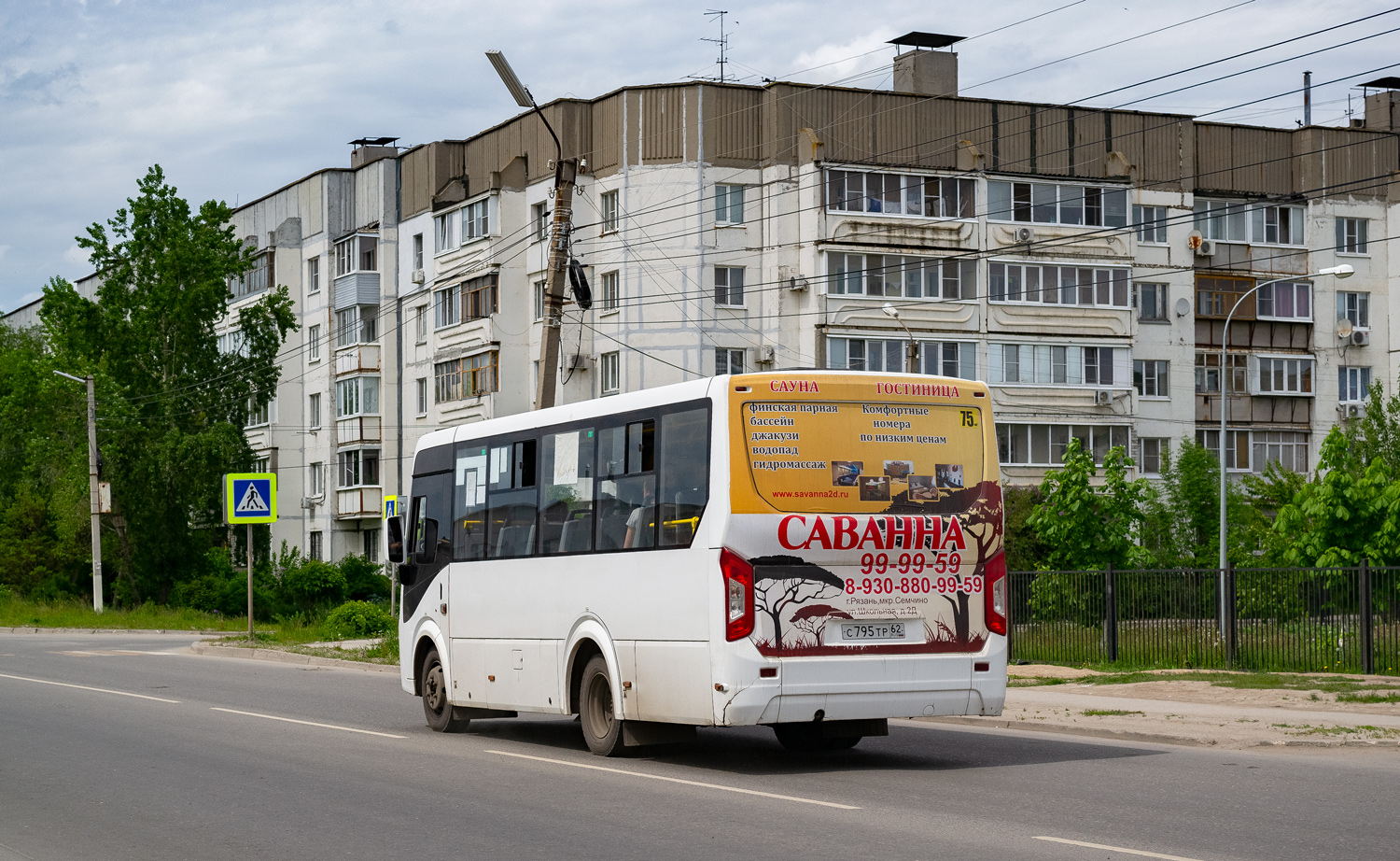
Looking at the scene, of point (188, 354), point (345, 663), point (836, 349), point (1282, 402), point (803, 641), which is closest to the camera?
point (803, 641)

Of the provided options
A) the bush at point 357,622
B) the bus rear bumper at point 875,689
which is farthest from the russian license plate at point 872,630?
the bush at point 357,622

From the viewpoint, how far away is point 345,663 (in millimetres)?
28500

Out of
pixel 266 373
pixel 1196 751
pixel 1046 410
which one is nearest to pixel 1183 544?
pixel 1046 410

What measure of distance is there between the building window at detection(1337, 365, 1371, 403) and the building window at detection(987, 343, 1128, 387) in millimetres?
11148

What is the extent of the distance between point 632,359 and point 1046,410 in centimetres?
1468

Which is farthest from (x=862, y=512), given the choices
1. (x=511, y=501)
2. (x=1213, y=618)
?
(x=1213, y=618)

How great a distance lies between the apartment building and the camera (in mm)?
55250

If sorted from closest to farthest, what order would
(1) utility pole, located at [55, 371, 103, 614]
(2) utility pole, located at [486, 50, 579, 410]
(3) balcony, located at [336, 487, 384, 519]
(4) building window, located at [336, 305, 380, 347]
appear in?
(2) utility pole, located at [486, 50, 579, 410]
(1) utility pole, located at [55, 371, 103, 614]
(3) balcony, located at [336, 487, 384, 519]
(4) building window, located at [336, 305, 380, 347]

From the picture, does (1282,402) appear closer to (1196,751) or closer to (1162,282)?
(1162,282)

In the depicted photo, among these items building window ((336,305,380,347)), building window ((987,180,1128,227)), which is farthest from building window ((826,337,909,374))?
building window ((336,305,380,347))

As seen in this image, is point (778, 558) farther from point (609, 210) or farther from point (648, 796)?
point (609, 210)

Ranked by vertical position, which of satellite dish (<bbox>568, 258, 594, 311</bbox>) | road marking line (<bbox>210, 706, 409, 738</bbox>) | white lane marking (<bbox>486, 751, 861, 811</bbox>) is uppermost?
satellite dish (<bbox>568, 258, 594, 311</bbox>)

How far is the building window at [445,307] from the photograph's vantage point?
62.7 meters

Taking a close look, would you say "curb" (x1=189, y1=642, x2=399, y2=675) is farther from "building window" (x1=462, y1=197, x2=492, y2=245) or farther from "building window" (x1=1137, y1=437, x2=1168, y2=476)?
"building window" (x1=1137, y1=437, x2=1168, y2=476)
